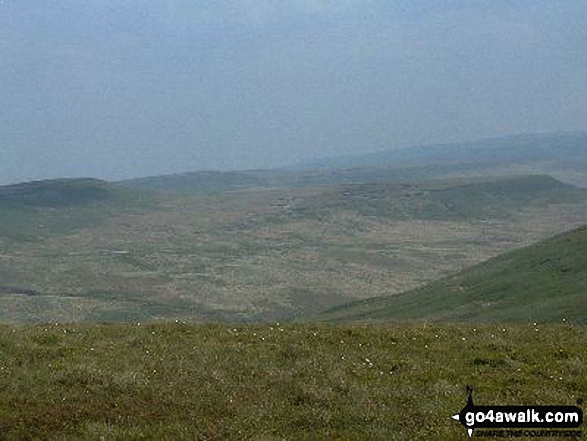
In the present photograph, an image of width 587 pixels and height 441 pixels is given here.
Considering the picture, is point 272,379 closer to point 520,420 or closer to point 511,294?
point 520,420

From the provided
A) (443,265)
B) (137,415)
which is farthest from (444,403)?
(443,265)

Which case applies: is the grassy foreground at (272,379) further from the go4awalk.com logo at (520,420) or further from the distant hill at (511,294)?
the distant hill at (511,294)

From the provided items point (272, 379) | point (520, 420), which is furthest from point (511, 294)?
point (520, 420)

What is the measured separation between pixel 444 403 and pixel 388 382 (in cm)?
223

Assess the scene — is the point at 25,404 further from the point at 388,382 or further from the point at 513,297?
the point at 513,297

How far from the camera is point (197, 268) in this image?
191 metres

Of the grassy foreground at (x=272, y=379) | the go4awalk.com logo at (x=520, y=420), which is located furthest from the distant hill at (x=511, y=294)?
the go4awalk.com logo at (x=520, y=420)

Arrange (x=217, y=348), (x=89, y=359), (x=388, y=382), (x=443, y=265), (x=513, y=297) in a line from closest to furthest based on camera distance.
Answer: (x=388, y=382) < (x=89, y=359) < (x=217, y=348) < (x=513, y=297) < (x=443, y=265)

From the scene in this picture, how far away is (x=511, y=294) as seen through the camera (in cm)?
8431

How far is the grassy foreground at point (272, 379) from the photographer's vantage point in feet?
50.7

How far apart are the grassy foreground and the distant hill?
103ft

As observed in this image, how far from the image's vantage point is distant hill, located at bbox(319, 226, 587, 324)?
64694mm

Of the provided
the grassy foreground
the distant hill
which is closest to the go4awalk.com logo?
the grassy foreground

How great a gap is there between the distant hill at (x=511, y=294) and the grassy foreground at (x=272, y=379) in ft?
103
